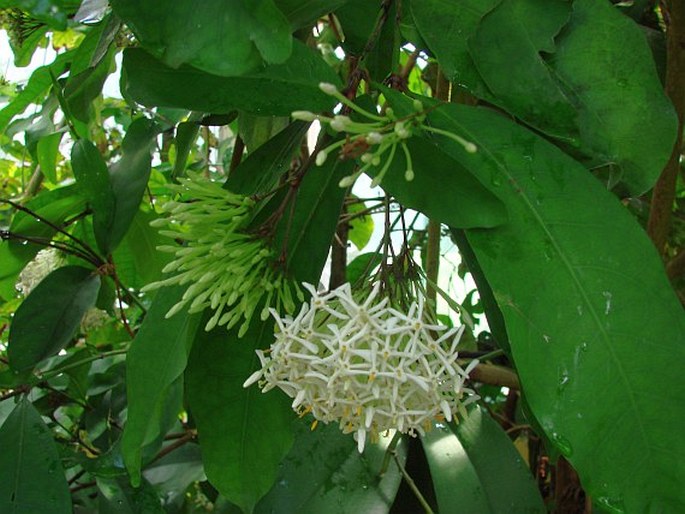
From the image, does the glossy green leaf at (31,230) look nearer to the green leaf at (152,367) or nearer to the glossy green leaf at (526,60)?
the green leaf at (152,367)

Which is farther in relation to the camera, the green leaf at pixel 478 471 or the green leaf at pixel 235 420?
the green leaf at pixel 478 471

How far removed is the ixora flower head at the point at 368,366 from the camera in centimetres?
57

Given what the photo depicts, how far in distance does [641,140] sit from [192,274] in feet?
1.16

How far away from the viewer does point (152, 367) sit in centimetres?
73

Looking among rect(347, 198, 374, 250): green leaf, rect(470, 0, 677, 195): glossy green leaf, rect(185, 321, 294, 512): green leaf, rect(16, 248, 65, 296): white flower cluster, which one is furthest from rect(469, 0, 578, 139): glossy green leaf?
rect(347, 198, 374, 250): green leaf

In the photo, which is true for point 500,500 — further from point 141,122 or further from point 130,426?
point 141,122

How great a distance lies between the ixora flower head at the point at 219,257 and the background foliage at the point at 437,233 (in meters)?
0.05

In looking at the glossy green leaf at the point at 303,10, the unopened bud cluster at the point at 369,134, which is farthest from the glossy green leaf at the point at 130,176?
the unopened bud cluster at the point at 369,134

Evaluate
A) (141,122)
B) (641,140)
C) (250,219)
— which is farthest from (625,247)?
(141,122)

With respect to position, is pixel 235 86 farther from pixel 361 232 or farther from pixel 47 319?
pixel 361 232

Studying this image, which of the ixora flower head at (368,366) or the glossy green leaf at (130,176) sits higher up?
the glossy green leaf at (130,176)

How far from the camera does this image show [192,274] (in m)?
0.61

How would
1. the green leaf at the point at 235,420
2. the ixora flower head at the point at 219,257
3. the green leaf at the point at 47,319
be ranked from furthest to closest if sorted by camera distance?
the green leaf at the point at 47,319 → the green leaf at the point at 235,420 → the ixora flower head at the point at 219,257

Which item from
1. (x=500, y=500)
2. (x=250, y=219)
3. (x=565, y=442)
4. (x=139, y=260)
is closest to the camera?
(x=565, y=442)
